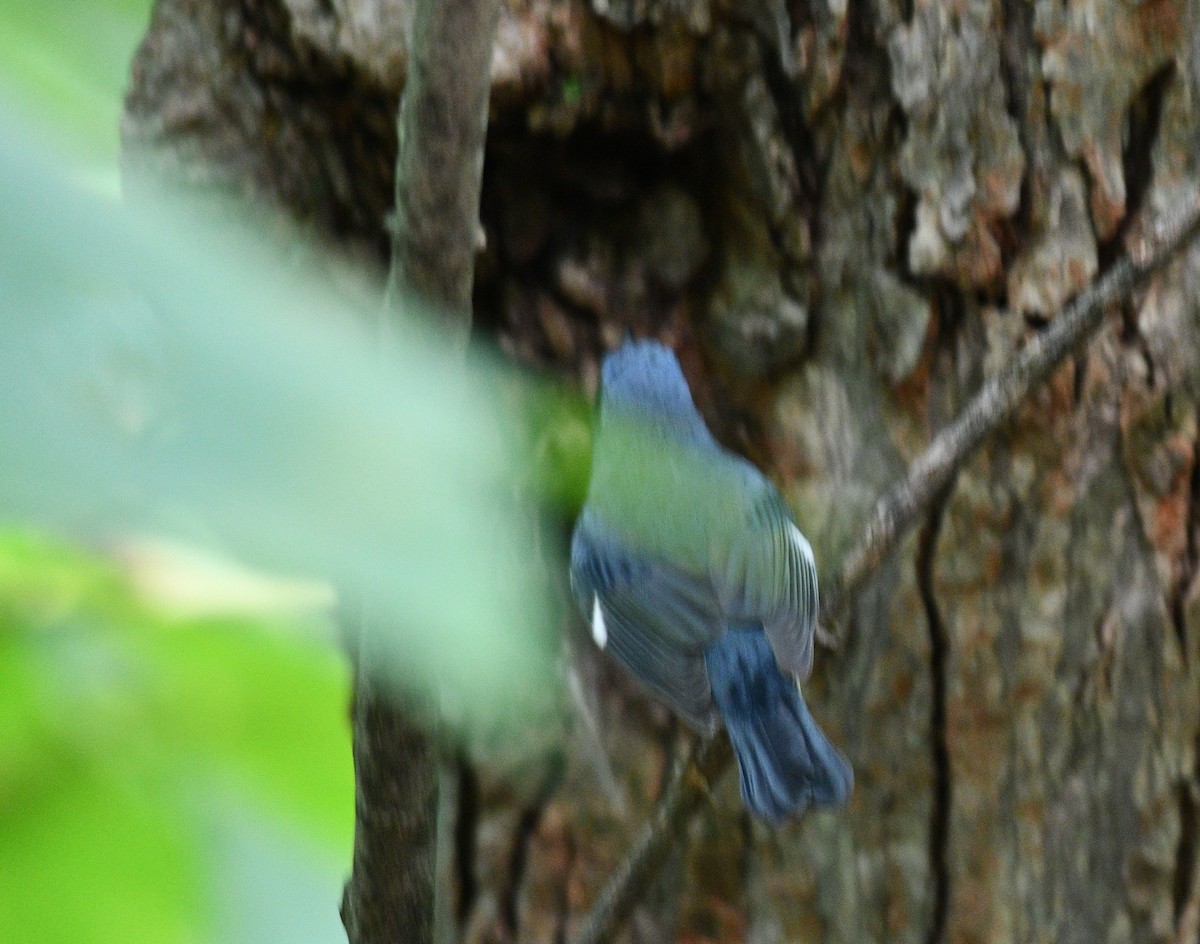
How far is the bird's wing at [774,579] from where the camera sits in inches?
74.4

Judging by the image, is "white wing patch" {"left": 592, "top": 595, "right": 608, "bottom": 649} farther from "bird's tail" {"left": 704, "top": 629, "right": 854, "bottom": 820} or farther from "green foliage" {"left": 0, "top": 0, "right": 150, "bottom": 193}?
"green foliage" {"left": 0, "top": 0, "right": 150, "bottom": 193}

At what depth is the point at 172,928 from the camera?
11.9 inches

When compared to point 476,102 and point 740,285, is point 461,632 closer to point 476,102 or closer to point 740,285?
point 476,102

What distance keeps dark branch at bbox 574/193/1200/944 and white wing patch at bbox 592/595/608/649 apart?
569mm

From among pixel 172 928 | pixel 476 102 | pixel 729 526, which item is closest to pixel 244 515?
pixel 172 928

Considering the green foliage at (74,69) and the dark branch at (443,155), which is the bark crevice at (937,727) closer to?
the dark branch at (443,155)

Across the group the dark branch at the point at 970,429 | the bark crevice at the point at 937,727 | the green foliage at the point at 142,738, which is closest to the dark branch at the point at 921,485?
the dark branch at the point at 970,429

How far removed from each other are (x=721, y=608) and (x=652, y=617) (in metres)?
0.11

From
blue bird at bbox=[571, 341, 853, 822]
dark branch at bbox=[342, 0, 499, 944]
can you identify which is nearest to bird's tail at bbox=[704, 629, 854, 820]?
blue bird at bbox=[571, 341, 853, 822]

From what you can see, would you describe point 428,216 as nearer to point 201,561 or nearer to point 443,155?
point 443,155

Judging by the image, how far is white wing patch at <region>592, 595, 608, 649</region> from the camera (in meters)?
2.00

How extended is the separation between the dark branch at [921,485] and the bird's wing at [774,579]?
16.7 inches

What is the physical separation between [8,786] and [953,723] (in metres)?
1.60

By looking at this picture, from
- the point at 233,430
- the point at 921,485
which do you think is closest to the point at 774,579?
the point at 921,485
